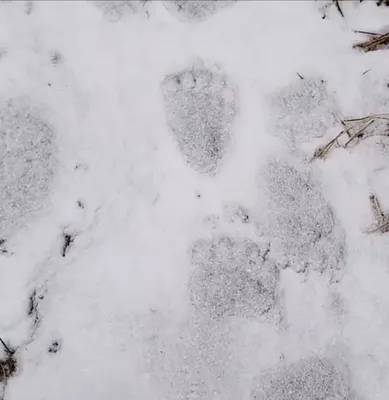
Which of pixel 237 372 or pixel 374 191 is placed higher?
pixel 374 191

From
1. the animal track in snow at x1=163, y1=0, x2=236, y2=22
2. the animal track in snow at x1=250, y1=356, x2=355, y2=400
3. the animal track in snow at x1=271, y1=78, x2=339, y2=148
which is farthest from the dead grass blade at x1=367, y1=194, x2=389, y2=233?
the animal track in snow at x1=163, y1=0, x2=236, y2=22

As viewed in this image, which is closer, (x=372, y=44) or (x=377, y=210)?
(x=377, y=210)

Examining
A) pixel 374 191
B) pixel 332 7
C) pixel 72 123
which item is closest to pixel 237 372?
pixel 374 191

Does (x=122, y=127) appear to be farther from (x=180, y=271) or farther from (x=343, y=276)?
(x=343, y=276)

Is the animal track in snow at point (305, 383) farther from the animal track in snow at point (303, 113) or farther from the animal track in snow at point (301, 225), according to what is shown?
the animal track in snow at point (303, 113)

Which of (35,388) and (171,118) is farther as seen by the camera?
(171,118)

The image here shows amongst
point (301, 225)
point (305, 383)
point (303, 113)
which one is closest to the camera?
point (305, 383)

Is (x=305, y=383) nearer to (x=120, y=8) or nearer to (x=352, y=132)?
(x=352, y=132)

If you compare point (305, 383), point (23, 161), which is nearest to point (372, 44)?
point (305, 383)

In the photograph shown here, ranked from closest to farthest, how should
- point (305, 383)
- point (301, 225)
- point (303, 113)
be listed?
point (305, 383) < point (301, 225) < point (303, 113)
